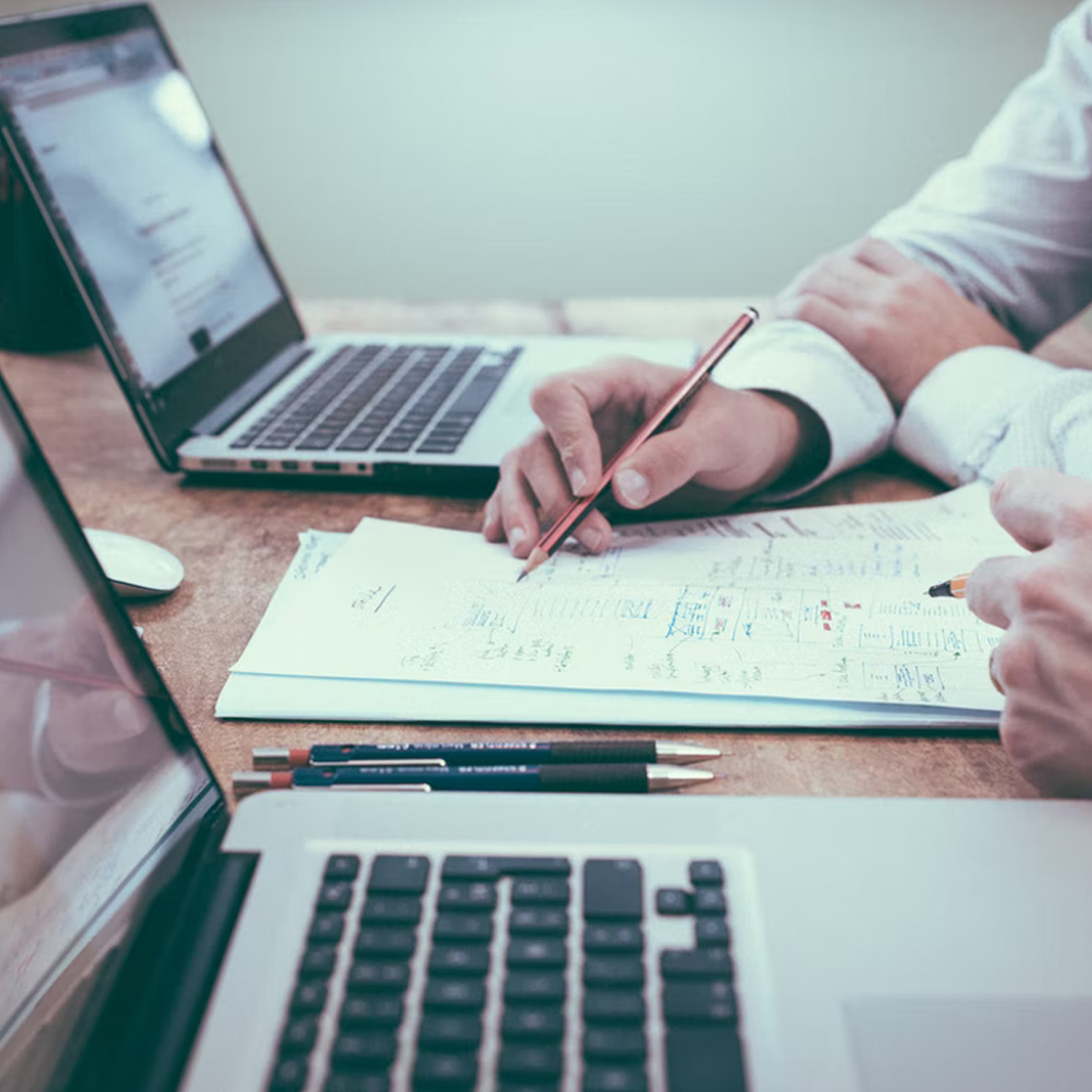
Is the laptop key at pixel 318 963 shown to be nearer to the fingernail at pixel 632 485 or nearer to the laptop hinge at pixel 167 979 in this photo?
the laptop hinge at pixel 167 979

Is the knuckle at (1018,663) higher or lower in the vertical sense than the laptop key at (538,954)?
lower

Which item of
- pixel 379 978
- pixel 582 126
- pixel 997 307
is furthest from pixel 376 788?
pixel 582 126

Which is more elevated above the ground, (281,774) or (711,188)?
(281,774)

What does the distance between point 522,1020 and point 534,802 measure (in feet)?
0.31

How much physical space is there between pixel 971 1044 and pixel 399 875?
0.17 m

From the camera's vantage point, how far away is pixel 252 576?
1.95ft

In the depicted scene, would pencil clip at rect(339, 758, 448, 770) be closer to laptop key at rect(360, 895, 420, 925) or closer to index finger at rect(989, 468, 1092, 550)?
laptop key at rect(360, 895, 420, 925)

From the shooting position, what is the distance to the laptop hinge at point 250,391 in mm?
742

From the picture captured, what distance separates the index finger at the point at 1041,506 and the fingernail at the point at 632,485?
0.19 metres

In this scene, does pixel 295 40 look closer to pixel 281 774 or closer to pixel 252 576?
pixel 252 576

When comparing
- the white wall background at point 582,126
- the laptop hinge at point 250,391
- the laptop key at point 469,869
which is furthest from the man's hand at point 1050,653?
the white wall background at point 582,126

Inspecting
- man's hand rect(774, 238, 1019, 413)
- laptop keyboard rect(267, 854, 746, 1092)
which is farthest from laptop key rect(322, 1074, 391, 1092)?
man's hand rect(774, 238, 1019, 413)

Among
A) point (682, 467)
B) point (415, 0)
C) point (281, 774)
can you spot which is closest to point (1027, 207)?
point (682, 467)

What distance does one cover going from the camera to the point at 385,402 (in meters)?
0.78
